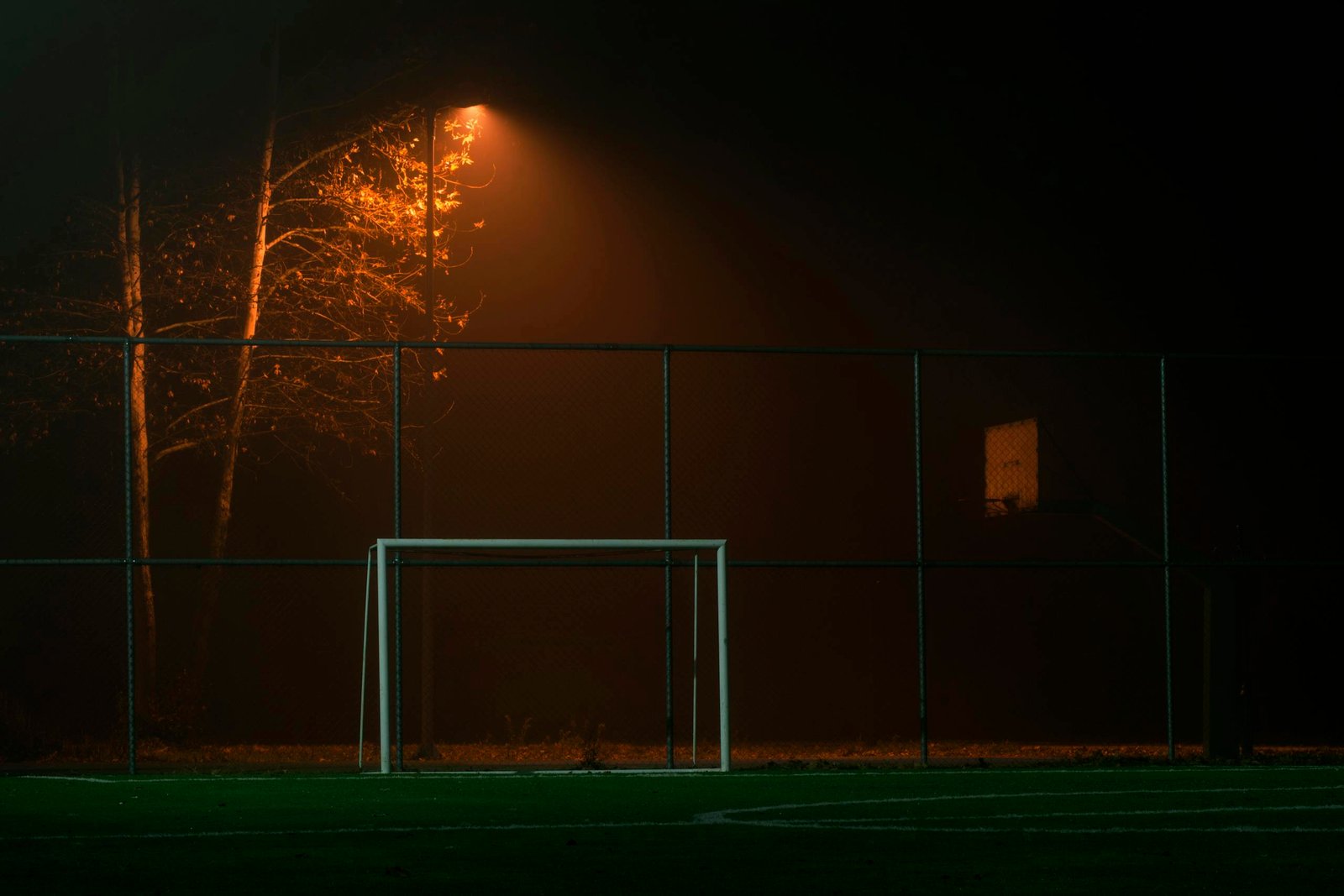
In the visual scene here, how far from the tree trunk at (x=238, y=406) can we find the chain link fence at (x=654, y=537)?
58mm

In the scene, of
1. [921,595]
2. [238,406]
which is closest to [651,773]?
[921,595]

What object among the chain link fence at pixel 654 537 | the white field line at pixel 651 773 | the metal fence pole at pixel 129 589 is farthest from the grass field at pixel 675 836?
the chain link fence at pixel 654 537

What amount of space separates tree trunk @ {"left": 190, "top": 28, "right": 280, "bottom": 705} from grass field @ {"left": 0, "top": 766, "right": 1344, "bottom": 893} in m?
5.72

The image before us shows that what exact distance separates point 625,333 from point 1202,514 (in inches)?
290

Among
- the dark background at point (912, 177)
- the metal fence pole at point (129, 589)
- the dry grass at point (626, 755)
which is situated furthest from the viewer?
the dark background at point (912, 177)

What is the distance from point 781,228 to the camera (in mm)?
23000

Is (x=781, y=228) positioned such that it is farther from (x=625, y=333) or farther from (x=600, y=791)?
(x=600, y=791)

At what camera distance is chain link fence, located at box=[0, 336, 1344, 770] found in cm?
1767

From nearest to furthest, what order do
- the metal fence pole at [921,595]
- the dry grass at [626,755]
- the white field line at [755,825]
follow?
the white field line at [755,825]
the metal fence pole at [921,595]
the dry grass at [626,755]

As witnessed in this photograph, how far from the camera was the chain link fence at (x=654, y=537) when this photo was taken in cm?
1767

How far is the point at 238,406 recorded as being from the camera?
16.4 metres

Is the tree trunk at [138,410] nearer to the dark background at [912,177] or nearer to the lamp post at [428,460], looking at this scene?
A: the lamp post at [428,460]

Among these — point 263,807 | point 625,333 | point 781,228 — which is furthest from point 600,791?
point 781,228

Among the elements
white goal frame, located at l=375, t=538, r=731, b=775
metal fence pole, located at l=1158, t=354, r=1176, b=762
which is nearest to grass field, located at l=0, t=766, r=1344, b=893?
white goal frame, located at l=375, t=538, r=731, b=775
